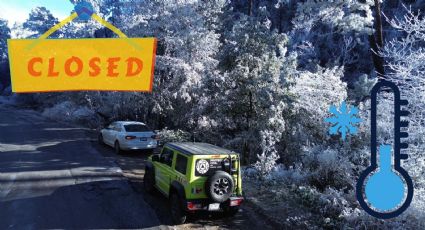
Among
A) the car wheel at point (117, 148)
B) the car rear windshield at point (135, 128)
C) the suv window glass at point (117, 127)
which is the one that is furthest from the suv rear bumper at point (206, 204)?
the suv window glass at point (117, 127)

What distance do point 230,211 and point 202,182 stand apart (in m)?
1.46

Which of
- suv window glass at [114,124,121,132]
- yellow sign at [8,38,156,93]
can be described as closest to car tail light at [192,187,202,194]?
yellow sign at [8,38,156,93]

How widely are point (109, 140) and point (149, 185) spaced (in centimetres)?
792

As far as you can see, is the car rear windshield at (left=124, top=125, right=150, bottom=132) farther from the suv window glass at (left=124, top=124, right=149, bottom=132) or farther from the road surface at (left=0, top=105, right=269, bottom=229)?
the road surface at (left=0, top=105, right=269, bottom=229)

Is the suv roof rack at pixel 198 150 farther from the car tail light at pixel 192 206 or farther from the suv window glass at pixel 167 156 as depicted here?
the car tail light at pixel 192 206

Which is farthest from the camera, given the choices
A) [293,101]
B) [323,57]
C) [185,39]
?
[323,57]

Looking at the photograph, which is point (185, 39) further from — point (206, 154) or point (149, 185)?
point (206, 154)

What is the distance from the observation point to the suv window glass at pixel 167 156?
10034 millimetres

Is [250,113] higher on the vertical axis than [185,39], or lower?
lower

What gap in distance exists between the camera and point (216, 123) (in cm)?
1866

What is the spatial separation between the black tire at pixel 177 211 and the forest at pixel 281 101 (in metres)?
2.47

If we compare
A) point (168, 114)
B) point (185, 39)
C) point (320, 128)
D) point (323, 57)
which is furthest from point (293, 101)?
point (323, 57)

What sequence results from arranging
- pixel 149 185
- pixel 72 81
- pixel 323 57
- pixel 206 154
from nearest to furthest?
1. pixel 72 81
2. pixel 206 154
3. pixel 149 185
4. pixel 323 57

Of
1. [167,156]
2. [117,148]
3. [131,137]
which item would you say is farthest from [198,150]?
[117,148]
